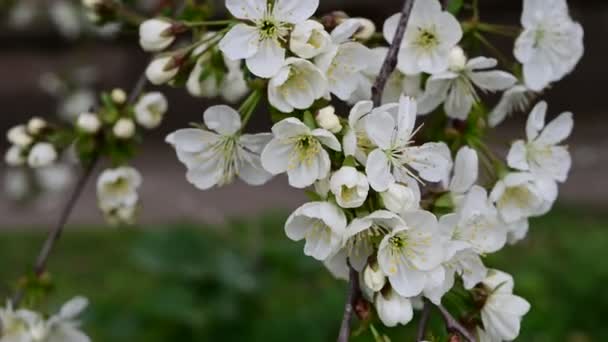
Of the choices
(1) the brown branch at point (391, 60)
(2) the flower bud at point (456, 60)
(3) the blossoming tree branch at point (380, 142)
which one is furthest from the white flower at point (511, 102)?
(1) the brown branch at point (391, 60)

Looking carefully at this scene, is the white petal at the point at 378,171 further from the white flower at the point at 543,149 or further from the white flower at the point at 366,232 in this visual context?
the white flower at the point at 543,149

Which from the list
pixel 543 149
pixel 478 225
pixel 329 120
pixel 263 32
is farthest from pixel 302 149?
pixel 543 149

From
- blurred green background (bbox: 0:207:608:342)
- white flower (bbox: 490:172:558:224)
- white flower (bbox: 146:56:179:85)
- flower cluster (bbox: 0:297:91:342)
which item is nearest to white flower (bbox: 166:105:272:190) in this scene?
white flower (bbox: 146:56:179:85)

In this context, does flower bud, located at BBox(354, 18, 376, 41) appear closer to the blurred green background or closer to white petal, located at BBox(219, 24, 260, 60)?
white petal, located at BBox(219, 24, 260, 60)

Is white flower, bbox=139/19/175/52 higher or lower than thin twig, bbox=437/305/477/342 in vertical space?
higher

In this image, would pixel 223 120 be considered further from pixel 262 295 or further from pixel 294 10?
pixel 262 295

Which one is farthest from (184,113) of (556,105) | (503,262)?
(503,262)
